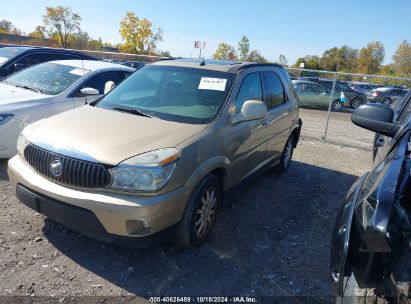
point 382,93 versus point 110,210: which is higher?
point 382,93

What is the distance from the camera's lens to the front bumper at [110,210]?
2760 mm

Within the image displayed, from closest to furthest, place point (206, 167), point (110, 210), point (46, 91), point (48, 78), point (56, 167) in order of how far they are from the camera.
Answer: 1. point (110, 210)
2. point (56, 167)
3. point (206, 167)
4. point (46, 91)
5. point (48, 78)

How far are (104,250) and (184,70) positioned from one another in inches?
89.1

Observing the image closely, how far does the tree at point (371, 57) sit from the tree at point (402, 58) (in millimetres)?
3749

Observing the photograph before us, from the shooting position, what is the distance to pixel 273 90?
16.4 ft

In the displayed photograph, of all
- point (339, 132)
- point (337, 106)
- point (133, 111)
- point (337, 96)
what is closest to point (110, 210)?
point (133, 111)

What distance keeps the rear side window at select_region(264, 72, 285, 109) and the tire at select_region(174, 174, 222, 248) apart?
1.74 metres

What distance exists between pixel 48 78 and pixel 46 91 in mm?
482

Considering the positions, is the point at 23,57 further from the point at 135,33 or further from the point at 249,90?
the point at 135,33

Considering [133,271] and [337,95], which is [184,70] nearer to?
A: [133,271]

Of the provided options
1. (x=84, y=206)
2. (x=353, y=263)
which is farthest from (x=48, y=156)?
(x=353, y=263)

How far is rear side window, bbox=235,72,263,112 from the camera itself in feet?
13.0

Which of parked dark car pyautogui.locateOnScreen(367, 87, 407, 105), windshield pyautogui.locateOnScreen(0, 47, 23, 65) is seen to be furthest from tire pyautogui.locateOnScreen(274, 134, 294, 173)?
parked dark car pyautogui.locateOnScreen(367, 87, 407, 105)

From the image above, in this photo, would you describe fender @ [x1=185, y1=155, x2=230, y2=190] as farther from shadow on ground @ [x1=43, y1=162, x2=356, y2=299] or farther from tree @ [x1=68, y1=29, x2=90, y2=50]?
tree @ [x1=68, y1=29, x2=90, y2=50]
